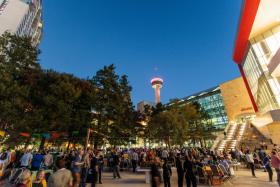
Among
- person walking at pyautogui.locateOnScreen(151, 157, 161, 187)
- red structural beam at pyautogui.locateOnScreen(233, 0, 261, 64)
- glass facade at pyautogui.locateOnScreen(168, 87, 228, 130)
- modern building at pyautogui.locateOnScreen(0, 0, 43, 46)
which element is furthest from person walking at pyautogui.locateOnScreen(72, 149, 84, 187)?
glass facade at pyautogui.locateOnScreen(168, 87, 228, 130)

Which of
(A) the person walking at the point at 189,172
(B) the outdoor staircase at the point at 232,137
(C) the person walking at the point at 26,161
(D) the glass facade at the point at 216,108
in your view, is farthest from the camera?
(D) the glass facade at the point at 216,108

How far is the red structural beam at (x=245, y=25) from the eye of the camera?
21328 mm

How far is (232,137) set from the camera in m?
28.9

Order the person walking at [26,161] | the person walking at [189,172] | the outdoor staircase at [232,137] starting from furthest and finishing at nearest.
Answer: the outdoor staircase at [232,137] → the person walking at [26,161] → the person walking at [189,172]

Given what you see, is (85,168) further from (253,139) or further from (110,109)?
(253,139)

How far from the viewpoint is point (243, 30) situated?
26234 millimetres

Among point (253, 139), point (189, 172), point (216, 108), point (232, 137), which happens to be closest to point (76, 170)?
point (189, 172)

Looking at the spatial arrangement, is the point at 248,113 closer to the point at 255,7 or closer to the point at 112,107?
the point at 255,7

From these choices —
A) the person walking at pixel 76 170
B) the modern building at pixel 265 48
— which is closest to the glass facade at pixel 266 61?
the modern building at pixel 265 48

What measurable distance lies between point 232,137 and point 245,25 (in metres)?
17.6

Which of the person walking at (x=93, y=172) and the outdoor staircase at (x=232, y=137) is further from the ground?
Answer: the outdoor staircase at (x=232, y=137)

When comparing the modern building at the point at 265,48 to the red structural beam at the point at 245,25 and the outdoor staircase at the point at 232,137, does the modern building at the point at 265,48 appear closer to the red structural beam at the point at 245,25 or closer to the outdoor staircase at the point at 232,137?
the red structural beam at the point at 245,25

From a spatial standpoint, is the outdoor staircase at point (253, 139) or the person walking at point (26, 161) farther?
the outdoor staircase at point (253, 139)

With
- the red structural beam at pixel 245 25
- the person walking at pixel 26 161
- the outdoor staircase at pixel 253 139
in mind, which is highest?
the red structural beam at pixel 245 25
